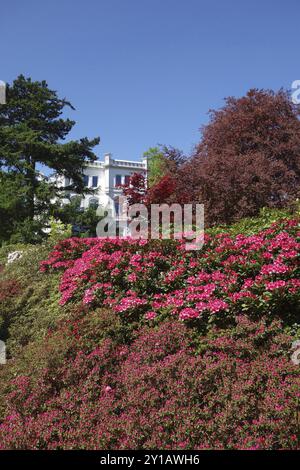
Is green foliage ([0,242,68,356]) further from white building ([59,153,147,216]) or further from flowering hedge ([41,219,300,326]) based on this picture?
white building ([59,153,147,216])

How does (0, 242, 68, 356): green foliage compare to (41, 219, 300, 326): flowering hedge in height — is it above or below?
below

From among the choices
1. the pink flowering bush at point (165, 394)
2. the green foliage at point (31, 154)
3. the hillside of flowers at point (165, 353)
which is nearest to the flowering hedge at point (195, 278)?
the hillside of flowers at point (165, 353)

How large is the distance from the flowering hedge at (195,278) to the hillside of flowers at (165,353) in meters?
0.01

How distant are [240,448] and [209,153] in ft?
32.0

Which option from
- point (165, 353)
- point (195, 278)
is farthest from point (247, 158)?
point (165, 353)

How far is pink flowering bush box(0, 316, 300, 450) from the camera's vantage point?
10.2 feet

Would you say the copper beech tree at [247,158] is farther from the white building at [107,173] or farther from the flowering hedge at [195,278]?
the white building at [107,173]

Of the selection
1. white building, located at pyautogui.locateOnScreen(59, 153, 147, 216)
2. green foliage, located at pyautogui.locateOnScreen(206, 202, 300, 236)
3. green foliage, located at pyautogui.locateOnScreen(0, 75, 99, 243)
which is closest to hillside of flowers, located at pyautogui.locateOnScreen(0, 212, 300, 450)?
green foliage, located at pyautogui.locateOnScreen(206, 202, 300, 236)

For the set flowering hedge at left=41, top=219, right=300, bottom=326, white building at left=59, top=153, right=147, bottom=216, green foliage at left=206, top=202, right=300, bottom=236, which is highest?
white building at left=59, top=153, right=147, bottom=216

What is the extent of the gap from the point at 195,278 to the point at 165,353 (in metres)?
1.37

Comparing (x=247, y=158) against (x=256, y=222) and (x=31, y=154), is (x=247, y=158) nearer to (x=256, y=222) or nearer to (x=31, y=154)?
(x=256, y=222)

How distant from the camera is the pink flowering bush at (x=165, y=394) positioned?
10.2 ft

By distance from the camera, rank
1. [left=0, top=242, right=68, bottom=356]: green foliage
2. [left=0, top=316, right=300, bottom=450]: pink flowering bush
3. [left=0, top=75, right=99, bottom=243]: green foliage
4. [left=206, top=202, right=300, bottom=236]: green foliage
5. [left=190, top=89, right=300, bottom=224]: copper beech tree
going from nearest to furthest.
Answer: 1. [left=0, top=316, right=300, bottom=450]: pink flowering bush
2. [left=0, top=242, right=68, bottom=356]: green foliage
3. [left=206, top=202, right=300, bottom=236]: green foliage
4. [left=190, top=89, right=300, bottom=224]: copper beech tree
5. [left=0, top=75, right=99, bottom=243]: green foliage

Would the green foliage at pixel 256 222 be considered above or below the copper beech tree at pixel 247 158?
below
